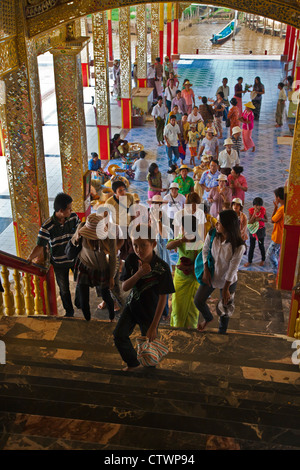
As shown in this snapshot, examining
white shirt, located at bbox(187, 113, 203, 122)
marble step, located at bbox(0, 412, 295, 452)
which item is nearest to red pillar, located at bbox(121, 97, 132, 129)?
white shirt, located at bbox(187, 113, 203, 122)

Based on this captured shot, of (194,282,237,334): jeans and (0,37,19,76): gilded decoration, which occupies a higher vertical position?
(0,37,19,76): gilded decoration

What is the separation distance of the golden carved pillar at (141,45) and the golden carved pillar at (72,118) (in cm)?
879

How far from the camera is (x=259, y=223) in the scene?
7.72 meters

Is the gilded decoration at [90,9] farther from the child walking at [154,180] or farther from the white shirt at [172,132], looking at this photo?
the white shirt at [172,132]

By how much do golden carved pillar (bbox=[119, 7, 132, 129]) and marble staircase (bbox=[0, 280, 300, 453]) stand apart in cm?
1055

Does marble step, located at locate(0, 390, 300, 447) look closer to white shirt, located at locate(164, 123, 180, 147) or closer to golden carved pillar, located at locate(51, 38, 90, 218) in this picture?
golden carved pillar, located at locate(51, 38, 90, 218)

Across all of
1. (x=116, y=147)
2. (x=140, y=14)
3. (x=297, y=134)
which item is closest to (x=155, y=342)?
(x=297, y=134)

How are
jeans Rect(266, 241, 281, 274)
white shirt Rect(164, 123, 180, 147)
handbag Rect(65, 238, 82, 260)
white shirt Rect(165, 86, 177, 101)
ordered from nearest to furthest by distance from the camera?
1. handbag Rect(65, 238, 82, 260)
2. jeans Rect(266, 241, 281, 274)
3. white shirt Rect(164, 123, 180, 147)
4. white shirt Rect(165, 86, 177, 101)

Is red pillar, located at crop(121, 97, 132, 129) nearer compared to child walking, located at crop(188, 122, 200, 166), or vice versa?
child walking, located at crop(188, 122, 200, 166)

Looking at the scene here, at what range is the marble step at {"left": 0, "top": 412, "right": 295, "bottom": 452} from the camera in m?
3.09

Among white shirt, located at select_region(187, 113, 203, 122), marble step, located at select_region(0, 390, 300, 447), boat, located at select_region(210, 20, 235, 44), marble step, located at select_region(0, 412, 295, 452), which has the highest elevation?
marble step, located at select_region(0, 412, 295, 452)

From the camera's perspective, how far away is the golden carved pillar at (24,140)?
5891mm

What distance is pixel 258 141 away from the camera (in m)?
14.0
